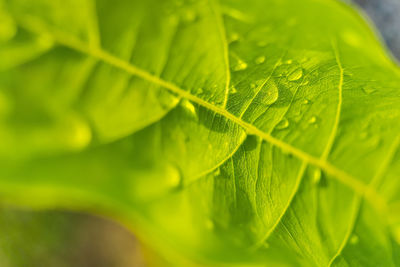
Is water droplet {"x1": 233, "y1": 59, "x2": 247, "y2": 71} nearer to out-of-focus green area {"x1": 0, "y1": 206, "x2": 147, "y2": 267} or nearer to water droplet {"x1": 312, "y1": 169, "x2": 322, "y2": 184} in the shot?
water droplet {"x1": 312, "y1": 169, "x2": 322, "y2": 184}

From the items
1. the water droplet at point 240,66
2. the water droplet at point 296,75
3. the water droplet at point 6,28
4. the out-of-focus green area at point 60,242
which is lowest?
the water droplet at point 6,28

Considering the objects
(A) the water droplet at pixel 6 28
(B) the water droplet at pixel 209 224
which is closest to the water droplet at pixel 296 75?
(B) the water droplet at pixel 209 224

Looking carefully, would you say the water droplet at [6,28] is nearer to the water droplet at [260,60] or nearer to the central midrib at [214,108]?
the central midrib at [214,108]

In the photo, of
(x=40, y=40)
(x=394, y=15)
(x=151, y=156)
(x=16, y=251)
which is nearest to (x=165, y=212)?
(x=151, y=156)

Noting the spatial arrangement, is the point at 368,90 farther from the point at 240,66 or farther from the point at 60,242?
the point at 60,242

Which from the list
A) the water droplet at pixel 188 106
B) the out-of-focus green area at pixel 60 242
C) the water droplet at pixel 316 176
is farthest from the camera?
the out-of-focus green area at pixel 60 242

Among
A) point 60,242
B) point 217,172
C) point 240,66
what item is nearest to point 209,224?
point 217,172
